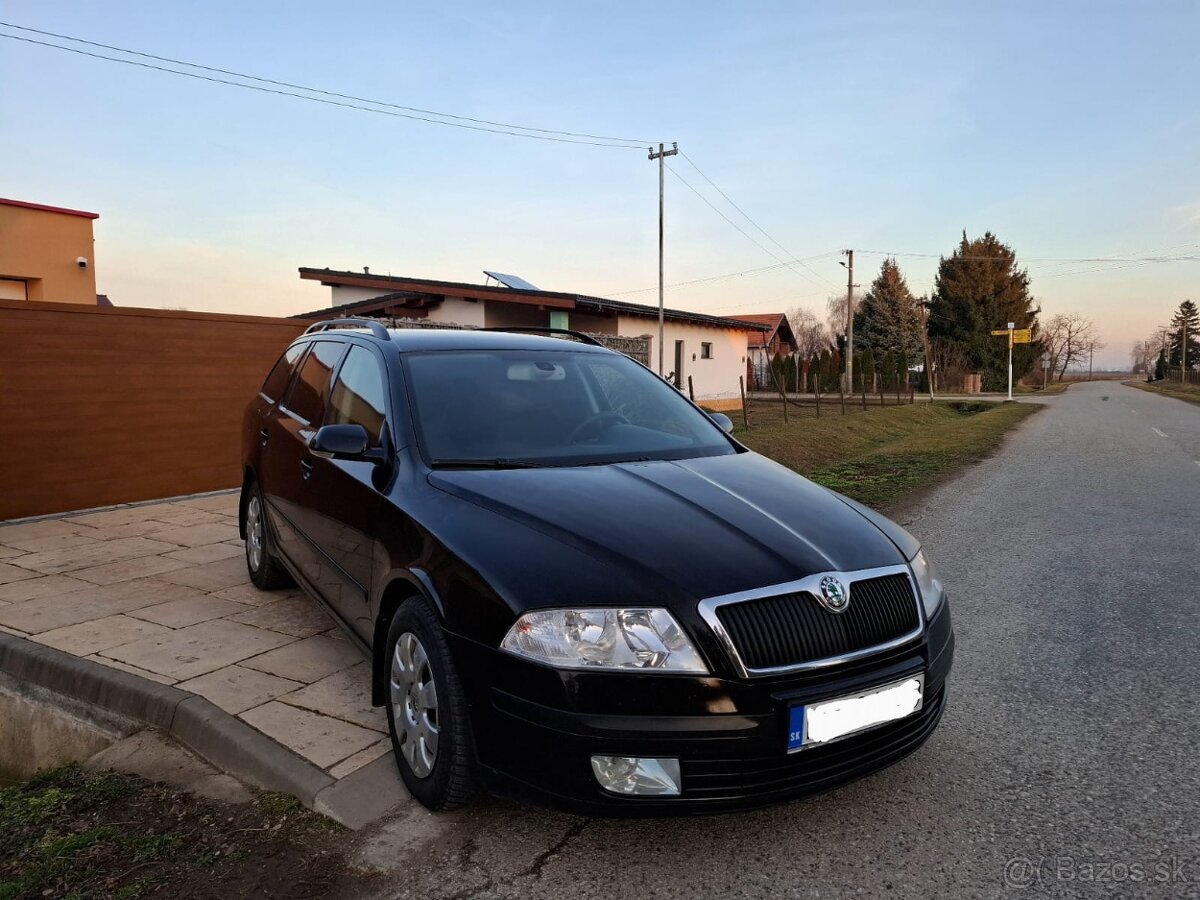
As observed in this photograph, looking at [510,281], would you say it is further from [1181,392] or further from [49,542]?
[1181,392]

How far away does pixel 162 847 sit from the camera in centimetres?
265

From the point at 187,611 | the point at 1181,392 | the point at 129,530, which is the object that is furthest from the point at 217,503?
the point at 1181,392

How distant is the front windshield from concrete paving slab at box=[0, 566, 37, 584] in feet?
12.4

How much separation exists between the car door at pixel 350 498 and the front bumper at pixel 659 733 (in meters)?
1.07

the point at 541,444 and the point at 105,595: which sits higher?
the point at 541,444

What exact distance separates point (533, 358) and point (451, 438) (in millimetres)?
817

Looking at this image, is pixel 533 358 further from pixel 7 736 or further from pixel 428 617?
pixel 7 736

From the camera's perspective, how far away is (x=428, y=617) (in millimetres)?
2666

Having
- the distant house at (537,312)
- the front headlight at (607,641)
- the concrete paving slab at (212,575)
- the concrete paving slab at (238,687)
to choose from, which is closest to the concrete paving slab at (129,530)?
the concrete paving slab at (212,575)

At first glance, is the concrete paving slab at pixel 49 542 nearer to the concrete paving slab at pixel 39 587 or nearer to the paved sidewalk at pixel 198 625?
the paved sidewalk at pixel 198 625

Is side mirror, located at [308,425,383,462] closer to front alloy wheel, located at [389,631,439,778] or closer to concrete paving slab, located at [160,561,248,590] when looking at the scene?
front alloy wheel, located at [389,631,439,778]

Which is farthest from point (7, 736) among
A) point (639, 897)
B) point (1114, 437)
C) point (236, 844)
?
point (1114, 437)

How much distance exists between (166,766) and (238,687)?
0.51 m

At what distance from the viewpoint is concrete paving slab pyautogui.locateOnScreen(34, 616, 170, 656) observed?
13.9 ft
